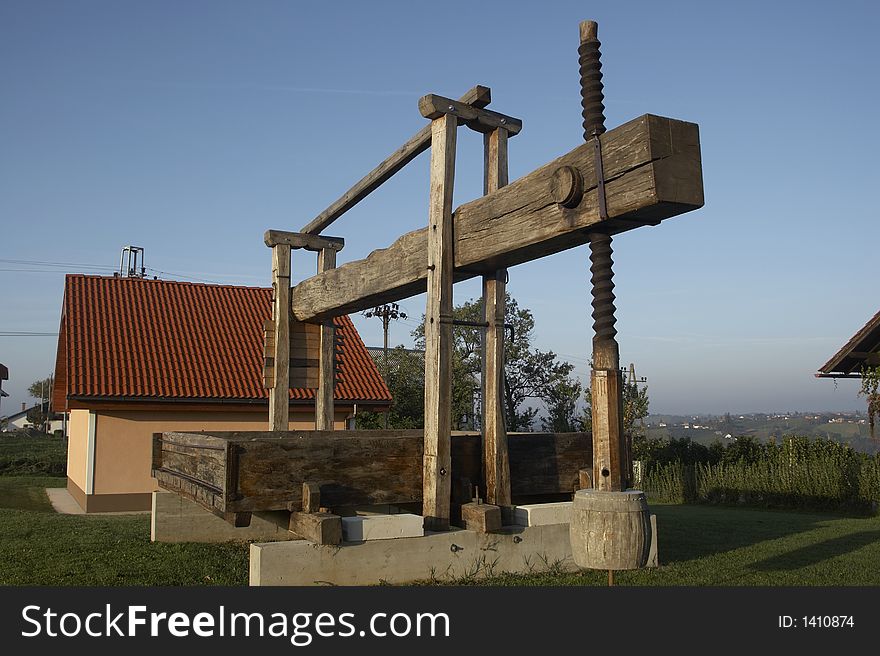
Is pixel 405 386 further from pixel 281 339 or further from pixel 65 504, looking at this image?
pixel 281 339

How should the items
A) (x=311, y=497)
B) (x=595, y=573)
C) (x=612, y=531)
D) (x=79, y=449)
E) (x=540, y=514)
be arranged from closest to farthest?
(x=612, y=531)
(x=311, y=497)
(x=540, y=514)
(x=595, y=573)
(x=79, y=449)

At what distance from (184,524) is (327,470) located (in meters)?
4.15

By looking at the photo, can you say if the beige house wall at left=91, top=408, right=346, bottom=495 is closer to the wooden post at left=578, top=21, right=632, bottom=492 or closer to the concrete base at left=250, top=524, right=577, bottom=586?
the concrete base at left=250, top=524, right=577, bottom=586

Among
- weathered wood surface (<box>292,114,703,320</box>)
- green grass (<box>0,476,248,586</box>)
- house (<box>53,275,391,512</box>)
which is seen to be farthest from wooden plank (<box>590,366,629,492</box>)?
house (<box>53,275,391,512</box>)

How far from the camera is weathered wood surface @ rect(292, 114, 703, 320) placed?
407 cm

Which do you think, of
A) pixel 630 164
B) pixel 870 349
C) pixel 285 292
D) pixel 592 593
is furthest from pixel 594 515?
pixel 870 349

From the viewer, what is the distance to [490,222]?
5309mm

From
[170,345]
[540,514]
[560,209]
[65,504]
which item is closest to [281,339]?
[540,514]

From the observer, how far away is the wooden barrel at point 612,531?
4.02 m

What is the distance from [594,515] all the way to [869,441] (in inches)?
570

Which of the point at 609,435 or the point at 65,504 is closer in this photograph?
the point at 609,435

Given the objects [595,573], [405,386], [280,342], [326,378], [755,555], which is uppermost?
[405,386]

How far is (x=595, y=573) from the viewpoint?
254 inches

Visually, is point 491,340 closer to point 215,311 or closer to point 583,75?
point 583,75
